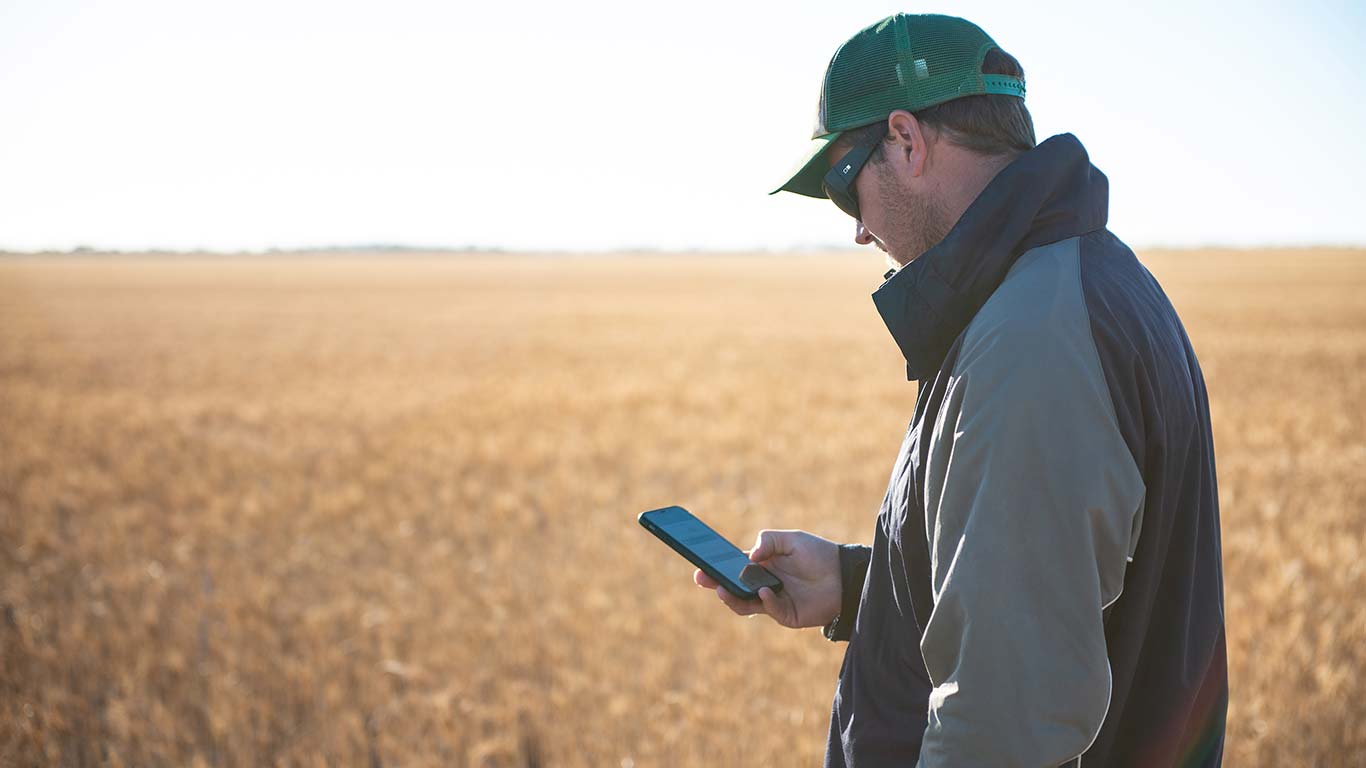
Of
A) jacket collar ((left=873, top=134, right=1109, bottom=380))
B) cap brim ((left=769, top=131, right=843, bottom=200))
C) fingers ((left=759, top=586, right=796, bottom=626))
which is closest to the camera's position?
jacket collar ((left=873, top=134, right=1109, bottom=380))

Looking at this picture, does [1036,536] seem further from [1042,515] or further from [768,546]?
[768,546]

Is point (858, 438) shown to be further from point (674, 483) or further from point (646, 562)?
point (646, 562)

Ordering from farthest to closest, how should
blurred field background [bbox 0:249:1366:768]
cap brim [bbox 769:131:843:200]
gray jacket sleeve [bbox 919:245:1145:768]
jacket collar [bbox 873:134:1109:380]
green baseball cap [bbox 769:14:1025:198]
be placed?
1. blurred field background [bbox 0:249:1366:768]
2. cap brim [bbox 769:131:843:200]
3. green baseball cap [bbox 769:14:1025:198]
4. jacket collar [bbox 873:134:1109:380]
5. gray jacket sleeve [bbox 919:245:1145:768]

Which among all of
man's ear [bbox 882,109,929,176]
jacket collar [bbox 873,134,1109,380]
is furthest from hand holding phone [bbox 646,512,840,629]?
man's ear [bbox 882,109,929,176]

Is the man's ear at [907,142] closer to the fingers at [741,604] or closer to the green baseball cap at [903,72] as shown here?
the green baseball cap at [903,72]

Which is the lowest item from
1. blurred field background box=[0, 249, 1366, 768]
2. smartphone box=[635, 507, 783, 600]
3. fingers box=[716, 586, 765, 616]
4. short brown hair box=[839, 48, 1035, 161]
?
blurred field background box=[0, 249, 1366, 768]

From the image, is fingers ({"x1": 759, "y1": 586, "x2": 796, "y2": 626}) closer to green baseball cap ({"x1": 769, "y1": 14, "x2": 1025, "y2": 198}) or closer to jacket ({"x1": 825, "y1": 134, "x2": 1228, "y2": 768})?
jacket ({"x1": 825, "y1": 134, "x2": 1228, "y2": 768})

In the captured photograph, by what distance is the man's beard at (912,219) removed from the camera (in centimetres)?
154

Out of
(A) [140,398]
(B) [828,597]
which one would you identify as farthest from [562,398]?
(B) [828,597]

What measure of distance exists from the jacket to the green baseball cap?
0.57ft

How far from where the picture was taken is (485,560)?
651 cm

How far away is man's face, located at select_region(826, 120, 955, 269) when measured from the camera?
1.55 metres

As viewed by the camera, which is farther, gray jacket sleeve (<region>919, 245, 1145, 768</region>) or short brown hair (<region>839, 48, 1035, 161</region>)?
short brown hair (<region>839, 48, 1035, 161</region>)

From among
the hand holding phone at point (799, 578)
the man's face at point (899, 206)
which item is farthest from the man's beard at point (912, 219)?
the hand holding phone at point (799, 578)
